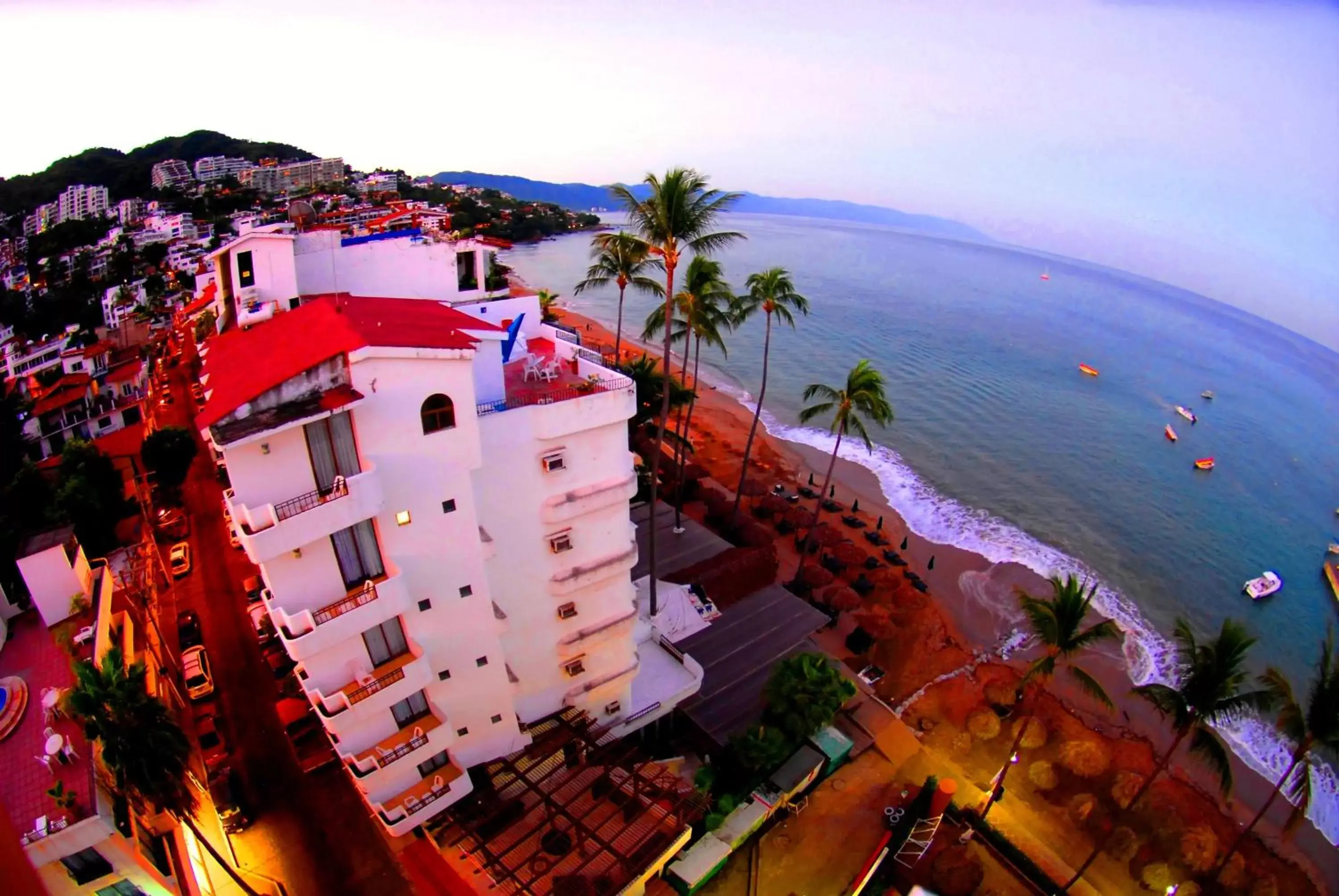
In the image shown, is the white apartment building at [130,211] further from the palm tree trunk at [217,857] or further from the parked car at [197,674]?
the palm tree trunk at [217,857]

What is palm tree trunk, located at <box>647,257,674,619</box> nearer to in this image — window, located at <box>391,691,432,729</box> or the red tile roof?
the red tile roof

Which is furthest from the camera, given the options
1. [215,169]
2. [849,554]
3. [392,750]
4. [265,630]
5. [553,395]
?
[215,169]

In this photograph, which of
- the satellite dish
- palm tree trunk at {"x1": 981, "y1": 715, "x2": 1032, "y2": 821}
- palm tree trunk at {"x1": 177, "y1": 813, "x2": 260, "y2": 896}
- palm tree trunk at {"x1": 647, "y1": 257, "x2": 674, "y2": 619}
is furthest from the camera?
palm tree trunk at {"x1": 647, "y1": 257, "x2": 674, "y2": 619}

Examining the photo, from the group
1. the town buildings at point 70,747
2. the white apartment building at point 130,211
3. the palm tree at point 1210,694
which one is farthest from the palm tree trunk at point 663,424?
the white apartment building at point 130,211

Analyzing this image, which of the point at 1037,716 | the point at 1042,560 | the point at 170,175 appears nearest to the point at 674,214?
the point at 1037,716

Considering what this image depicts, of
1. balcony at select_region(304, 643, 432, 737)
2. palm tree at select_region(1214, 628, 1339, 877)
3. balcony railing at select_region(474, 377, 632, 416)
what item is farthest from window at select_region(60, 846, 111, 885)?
palm tree at select_region(1214, 628, 1339, 877)

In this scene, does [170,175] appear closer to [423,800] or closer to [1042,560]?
[423,800]

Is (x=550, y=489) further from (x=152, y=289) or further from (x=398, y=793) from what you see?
(x=152, y=289)

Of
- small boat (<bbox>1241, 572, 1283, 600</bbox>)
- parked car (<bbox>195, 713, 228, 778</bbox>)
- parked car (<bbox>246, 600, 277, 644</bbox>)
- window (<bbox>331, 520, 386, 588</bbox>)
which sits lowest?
small boat (<bbox>1241, 572, 1283, 600</bbox>)
